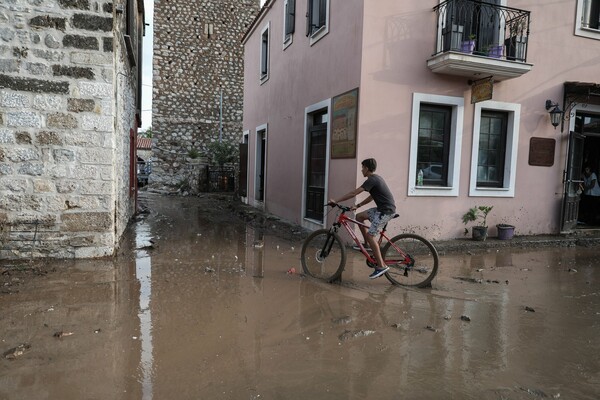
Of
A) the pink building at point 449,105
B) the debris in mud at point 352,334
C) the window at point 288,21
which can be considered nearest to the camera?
the debris in mud at point 352,334

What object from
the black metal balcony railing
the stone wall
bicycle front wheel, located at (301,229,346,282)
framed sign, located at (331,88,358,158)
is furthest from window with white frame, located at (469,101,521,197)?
the stone wall

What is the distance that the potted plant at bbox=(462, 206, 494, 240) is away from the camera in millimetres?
8312

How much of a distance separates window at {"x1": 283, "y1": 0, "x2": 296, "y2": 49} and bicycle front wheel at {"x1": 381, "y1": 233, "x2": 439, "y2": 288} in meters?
7.47

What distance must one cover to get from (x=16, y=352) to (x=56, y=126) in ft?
11.6

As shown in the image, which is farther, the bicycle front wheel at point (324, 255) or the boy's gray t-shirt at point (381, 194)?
the bicycle front wheel at point (324, 255)

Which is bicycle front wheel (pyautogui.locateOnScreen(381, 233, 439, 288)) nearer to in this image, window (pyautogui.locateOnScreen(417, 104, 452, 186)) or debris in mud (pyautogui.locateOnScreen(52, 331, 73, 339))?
window (pyautogui.locateOnScreen(417, 104, 452, 186))

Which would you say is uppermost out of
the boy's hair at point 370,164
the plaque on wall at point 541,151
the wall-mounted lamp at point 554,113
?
the wall-mounted lamp at point 554,113

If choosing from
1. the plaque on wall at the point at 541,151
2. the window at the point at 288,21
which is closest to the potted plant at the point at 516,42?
the plaque on wall at the point at 541,151

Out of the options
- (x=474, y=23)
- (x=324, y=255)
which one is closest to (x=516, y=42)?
(x=474, y=23)

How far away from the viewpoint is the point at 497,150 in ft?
29.2

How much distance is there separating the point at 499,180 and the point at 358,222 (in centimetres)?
473

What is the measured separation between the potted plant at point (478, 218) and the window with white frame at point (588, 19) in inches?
167

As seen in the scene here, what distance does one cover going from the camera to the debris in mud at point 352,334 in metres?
3.80

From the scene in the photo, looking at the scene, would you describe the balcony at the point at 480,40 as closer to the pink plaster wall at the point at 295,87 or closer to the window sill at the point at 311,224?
the pink plaster wall at the point at 295,87
